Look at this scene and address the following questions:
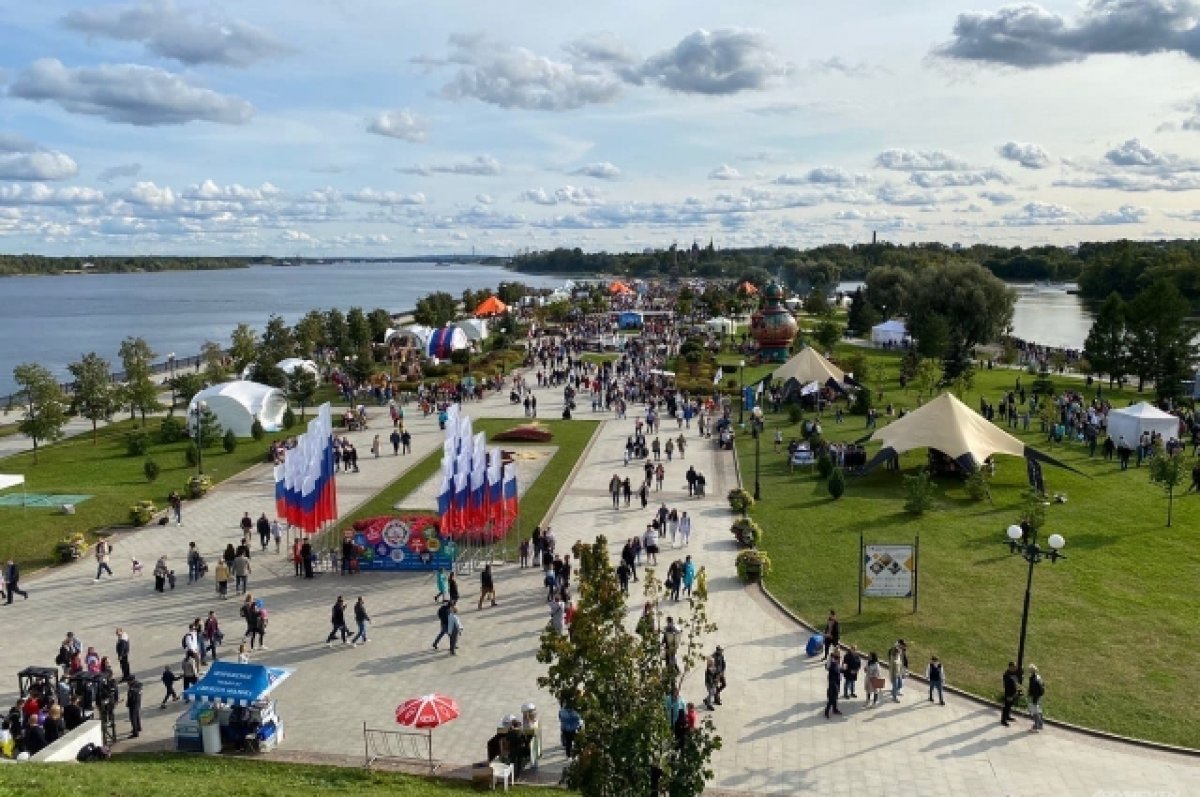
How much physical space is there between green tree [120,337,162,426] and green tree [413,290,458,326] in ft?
122

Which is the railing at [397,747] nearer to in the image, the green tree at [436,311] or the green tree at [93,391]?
the green tree at [93,391]

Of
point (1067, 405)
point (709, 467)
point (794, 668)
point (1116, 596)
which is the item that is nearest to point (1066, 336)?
point (1067, 405)

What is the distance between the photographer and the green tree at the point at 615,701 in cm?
852

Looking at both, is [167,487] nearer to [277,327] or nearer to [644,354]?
[277,327]

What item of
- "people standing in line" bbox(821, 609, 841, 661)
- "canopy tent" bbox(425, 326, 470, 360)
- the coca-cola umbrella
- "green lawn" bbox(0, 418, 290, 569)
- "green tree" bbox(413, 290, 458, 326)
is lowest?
"green lawn" bbox(0, 418, 290, 569)

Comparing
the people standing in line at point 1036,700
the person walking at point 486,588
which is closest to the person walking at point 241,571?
the person walking at point 486,588

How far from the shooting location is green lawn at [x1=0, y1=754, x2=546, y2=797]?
9992mm

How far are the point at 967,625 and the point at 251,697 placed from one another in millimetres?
12673

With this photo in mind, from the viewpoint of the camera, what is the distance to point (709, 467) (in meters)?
31.8

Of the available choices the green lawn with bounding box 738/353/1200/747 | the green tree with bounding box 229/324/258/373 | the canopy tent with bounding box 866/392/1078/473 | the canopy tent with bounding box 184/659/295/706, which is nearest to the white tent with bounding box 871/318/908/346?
the green lawn with bounding box 738/353/1200/747

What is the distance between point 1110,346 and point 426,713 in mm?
47430

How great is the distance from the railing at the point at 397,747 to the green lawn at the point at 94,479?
12972mm

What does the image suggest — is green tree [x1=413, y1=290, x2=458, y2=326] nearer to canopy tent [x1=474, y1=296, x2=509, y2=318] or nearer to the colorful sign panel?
canopy tent [x1=474, y1=296, x2=509, y2=318]

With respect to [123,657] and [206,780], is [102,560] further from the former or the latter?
[206,780]
